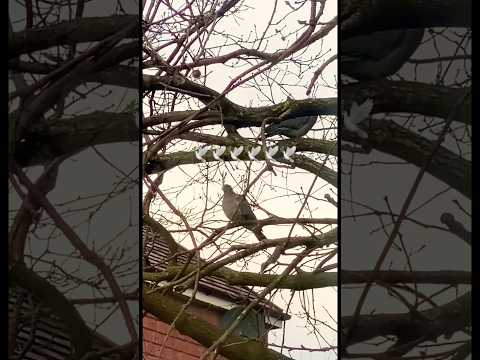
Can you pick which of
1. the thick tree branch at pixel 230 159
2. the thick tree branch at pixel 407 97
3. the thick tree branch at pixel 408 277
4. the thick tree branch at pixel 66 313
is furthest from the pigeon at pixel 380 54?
the thick tree branch at pixel 230 159

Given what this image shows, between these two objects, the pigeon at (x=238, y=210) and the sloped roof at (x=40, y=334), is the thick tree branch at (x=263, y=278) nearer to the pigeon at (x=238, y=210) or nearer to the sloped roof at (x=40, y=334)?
the pigeon at (x=238, y=210)

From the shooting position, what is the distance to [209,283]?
1.68 metres

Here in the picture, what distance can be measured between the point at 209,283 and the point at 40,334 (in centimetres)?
108

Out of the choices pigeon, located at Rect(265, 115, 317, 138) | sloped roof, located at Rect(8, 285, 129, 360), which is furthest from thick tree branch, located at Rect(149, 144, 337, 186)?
sloped roof, located at Rect(8, 285, 129, 360)

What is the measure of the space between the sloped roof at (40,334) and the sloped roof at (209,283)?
931mm

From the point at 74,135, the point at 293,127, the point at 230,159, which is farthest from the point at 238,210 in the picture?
the point at 74,135

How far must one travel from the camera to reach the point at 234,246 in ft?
5.29

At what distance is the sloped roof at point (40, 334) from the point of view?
597mm

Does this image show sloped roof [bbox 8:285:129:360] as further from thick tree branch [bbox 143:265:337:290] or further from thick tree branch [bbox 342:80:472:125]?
thick tree branch [bbox 143:265:337:290]

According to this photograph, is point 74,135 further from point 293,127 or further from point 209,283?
point 209,283

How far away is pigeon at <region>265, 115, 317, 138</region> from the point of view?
1.52m

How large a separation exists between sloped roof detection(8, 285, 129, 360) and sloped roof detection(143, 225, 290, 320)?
931mm

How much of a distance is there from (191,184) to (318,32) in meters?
0.48
